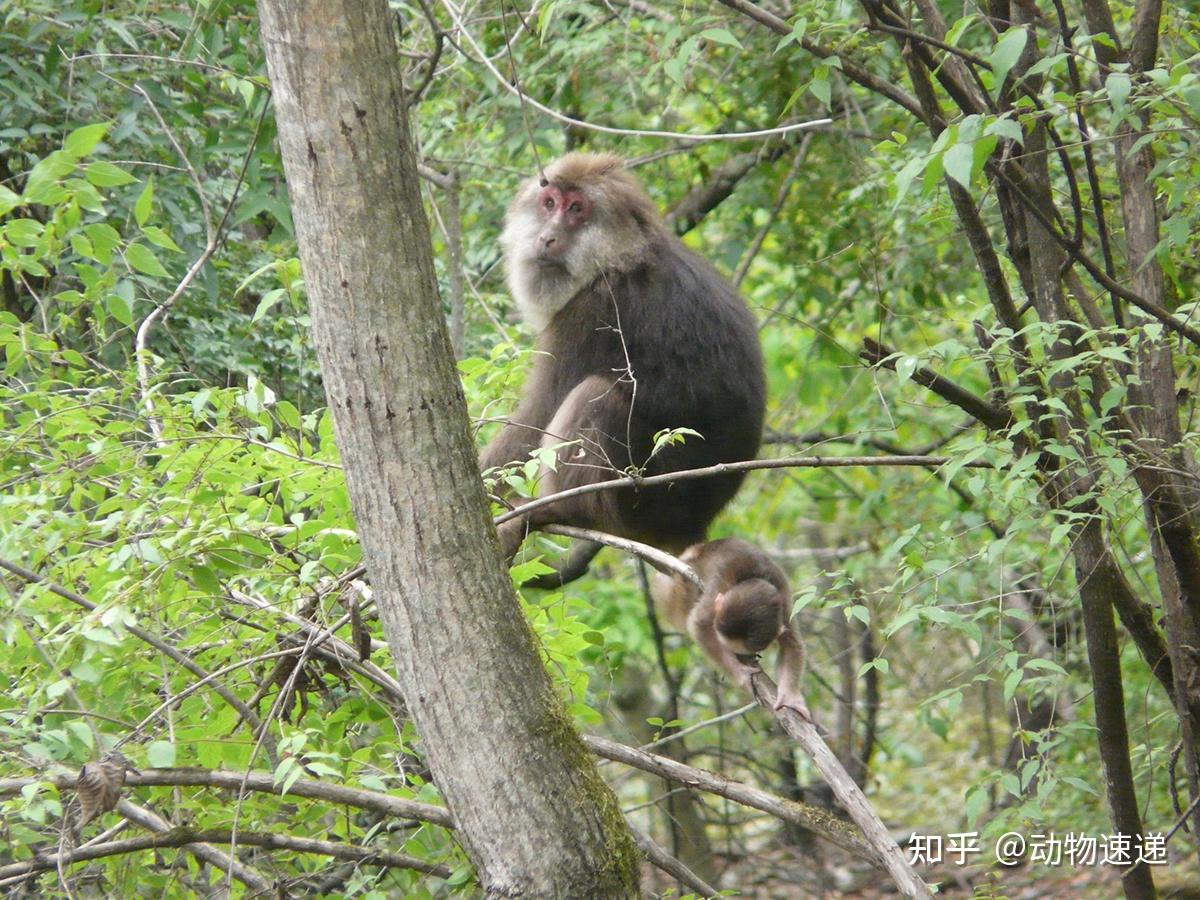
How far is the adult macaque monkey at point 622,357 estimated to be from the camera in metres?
5.18

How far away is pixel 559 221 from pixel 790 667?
2291 mm

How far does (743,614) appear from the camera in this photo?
13.7 ft

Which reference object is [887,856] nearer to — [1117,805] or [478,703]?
[478,703]

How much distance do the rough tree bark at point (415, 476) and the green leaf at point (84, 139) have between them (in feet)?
1.88

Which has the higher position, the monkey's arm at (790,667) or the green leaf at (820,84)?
the green leaf at (820,84)

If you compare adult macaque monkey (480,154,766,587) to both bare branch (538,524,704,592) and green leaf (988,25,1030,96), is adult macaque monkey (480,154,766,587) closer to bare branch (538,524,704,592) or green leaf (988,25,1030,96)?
bare branch (538,524,704,592)

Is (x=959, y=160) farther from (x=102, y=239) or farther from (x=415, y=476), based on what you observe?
(x=102, y=239)

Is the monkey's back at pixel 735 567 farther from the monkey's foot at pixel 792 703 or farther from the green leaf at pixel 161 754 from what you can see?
the green leaf at pixel 161 754

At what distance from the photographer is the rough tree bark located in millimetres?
2479

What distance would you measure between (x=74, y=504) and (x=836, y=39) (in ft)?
8.84

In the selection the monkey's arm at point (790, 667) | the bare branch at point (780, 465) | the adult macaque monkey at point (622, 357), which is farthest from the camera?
the adult macaque monkey at point (622, 357)

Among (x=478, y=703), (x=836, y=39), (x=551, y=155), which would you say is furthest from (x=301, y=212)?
(x=551, y=155)

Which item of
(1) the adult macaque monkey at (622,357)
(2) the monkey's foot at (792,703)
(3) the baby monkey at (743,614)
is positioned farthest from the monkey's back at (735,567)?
(1) the adult macaque monkey at (622,357)

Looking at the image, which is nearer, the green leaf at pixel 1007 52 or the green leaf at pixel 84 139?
the green leaf at pixel 1007 52
